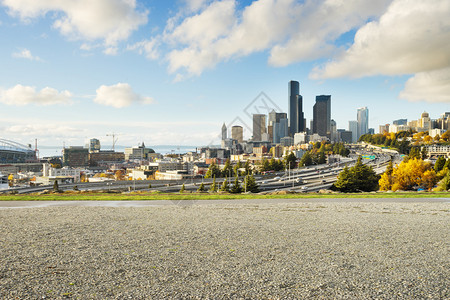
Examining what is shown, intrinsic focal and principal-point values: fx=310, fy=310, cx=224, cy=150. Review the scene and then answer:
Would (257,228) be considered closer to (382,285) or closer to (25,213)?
(382,285)

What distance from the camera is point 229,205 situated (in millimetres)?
17609

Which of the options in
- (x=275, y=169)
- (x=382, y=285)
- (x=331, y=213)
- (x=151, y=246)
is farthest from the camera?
(x=275, y=169)

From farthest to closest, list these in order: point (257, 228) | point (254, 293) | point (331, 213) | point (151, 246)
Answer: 1. point (331, 213)
2. point (257, 228)
3. point (151, 246)
4. point (254, 293)

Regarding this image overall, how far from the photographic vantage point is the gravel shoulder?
20.3 feet

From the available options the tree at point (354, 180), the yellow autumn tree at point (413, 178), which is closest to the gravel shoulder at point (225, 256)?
the tree at point (354, 180)

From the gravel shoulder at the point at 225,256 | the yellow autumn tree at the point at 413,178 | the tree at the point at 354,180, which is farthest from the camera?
the yellow autumn tree at the point at 413,178

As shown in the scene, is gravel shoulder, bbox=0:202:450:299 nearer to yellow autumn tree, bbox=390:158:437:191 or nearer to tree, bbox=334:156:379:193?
tree, bbox=334:156:379:193

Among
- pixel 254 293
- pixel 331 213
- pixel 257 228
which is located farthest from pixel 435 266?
pixel 331 213

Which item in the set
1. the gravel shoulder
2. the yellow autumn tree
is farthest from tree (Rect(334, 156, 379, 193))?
the gravel shoulder

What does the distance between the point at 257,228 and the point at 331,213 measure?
5.06 metres

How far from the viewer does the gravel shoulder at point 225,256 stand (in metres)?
6.19

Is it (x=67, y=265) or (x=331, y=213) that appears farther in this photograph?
(x=331, y=213)

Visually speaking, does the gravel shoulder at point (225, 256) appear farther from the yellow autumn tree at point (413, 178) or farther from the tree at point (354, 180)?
the yellow autumn tree at point (413, 178)

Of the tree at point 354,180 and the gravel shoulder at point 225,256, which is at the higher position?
the gravel shoulder at point 225,256
